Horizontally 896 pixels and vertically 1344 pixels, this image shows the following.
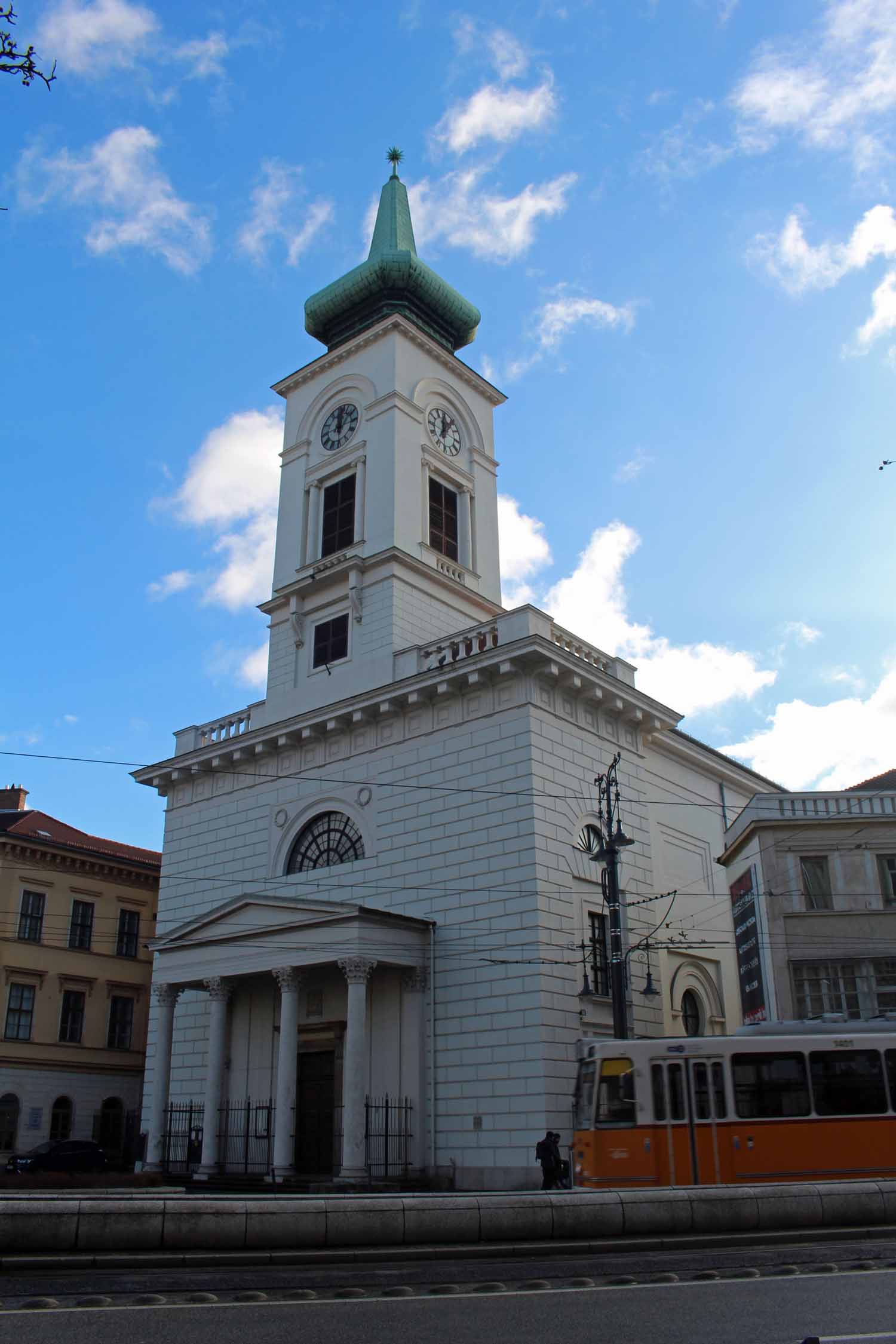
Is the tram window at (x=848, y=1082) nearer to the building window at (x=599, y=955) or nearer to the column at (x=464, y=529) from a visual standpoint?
the building window at (x=599, y=955)

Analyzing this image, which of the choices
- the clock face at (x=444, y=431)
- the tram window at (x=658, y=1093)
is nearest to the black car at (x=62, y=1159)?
the tram window at (x=658, y=1093)

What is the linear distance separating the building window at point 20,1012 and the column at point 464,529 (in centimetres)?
2096

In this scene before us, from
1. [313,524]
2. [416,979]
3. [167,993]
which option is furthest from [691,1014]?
[313,524]

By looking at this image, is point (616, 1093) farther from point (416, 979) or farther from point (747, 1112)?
point (416, 979)

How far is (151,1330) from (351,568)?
24.8 meters

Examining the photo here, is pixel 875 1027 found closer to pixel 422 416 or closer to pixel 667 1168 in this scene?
pixel 667 1168

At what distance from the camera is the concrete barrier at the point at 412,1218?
9.68 m

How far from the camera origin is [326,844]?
28.2 metres

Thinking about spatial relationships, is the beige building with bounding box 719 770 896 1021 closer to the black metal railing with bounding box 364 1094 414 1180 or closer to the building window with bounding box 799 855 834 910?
the building window with bounding box 799 855 834 910

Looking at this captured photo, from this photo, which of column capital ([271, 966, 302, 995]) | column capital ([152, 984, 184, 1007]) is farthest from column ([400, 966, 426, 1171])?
column capital ([152, 984, 184, 1007])

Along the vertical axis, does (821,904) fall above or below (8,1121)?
above

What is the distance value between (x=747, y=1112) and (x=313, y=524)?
22.1 meters

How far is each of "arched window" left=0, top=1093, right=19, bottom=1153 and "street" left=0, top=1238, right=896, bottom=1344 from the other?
30.7 m

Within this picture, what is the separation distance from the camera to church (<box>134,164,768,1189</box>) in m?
23.1
